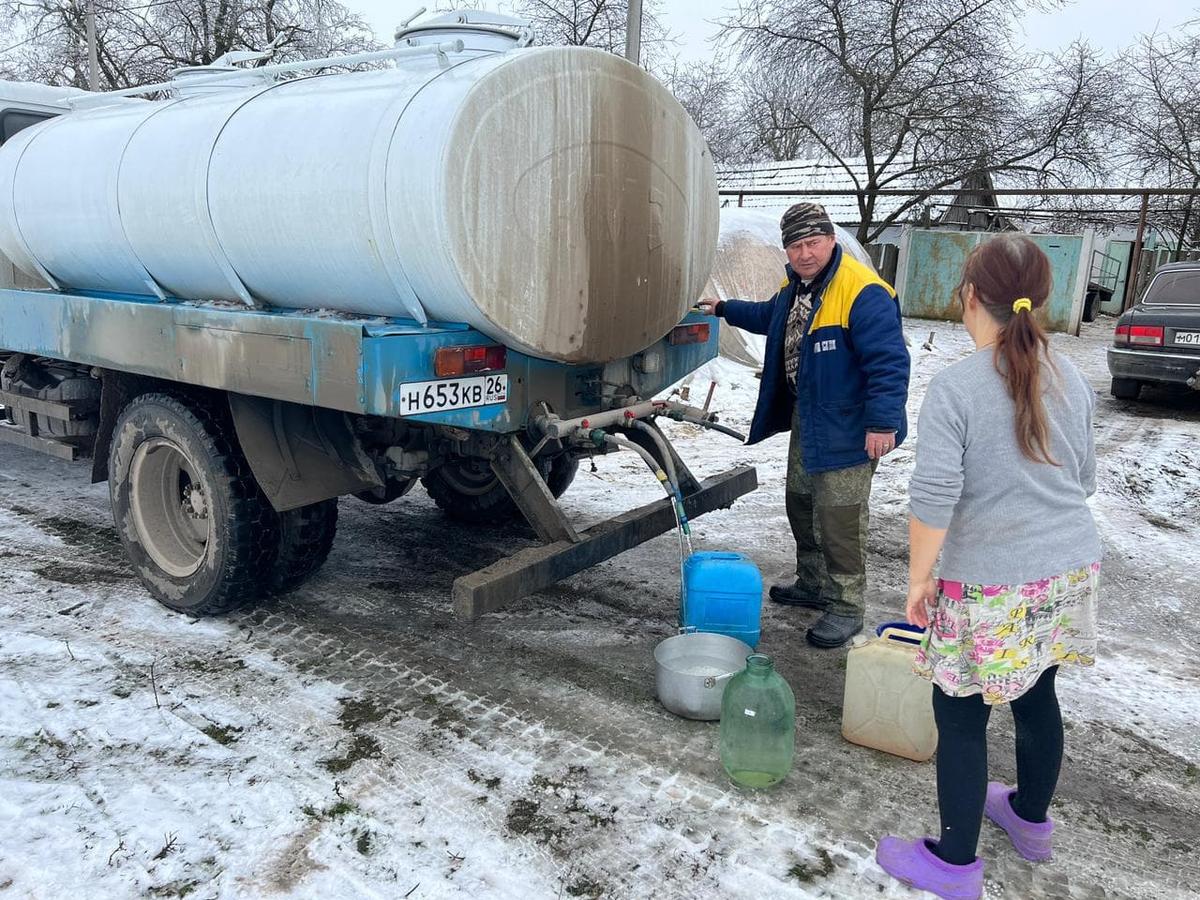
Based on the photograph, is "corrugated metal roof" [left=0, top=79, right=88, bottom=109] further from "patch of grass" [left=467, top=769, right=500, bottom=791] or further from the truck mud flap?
"patch of grass" [left=467, top=769, right=500, bottom=791]

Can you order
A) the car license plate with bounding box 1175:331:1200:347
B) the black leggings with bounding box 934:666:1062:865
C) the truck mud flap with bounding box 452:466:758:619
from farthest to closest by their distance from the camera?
the car license plate with bounding box 1175:331:1200:347, the truck mud flap with bounding box 452:466:758:619, the black leggings with bounding box 934:666:1062:865

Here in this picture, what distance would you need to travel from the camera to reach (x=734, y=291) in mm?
11328

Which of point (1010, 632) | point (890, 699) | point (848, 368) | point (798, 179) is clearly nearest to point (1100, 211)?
point (798, 179)

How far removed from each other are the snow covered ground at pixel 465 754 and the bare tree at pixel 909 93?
11.9m

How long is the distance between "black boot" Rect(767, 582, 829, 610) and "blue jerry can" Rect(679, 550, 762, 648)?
2.58ft

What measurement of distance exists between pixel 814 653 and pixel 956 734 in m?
1.61

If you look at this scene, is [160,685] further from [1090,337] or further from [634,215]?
[1090,337]

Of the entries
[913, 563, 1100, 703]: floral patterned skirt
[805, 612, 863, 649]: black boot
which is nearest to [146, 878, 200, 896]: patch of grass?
[913, 563, 1100, 703]: floral patterned skirt

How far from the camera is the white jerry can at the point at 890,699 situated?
3127 millimetres

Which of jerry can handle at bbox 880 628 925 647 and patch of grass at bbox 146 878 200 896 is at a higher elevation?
jerry can handle at bbox 880 628 925 647

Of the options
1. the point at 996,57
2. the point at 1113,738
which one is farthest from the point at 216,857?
the point at 996,57

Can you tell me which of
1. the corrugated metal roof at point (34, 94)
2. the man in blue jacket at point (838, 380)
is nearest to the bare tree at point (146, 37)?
the corrugated metal roof at point (34, 94)

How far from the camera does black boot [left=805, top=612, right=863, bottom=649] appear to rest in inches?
158

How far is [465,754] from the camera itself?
312cm
